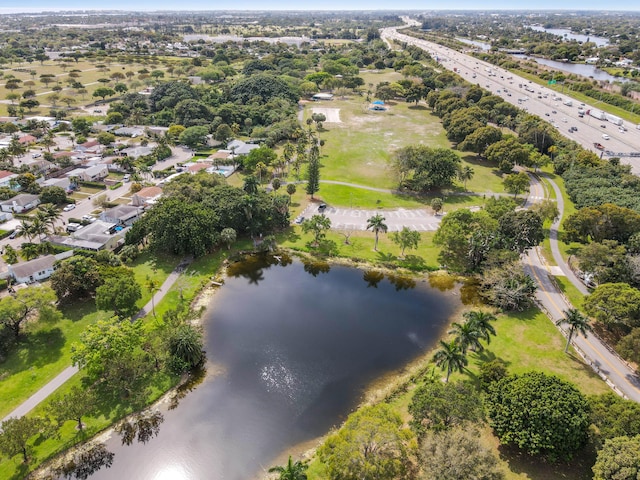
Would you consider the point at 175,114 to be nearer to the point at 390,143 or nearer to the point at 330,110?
the point at 330,110

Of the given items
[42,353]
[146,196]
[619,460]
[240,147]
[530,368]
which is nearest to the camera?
[619,460]

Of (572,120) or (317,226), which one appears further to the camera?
(572,120)

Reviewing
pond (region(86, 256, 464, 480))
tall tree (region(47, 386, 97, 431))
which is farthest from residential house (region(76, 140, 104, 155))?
tall tree (region(47, 386, 97, 431))

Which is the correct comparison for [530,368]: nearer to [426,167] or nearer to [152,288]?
[152,288]

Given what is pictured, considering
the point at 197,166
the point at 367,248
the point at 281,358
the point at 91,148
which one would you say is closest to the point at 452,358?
the point at 281,358

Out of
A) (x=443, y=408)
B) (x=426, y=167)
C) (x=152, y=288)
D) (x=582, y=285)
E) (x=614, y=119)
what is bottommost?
(x=582, y=285)

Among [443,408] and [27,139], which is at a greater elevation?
[443,408]

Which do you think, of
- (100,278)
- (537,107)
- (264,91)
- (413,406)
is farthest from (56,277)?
(537,107)
